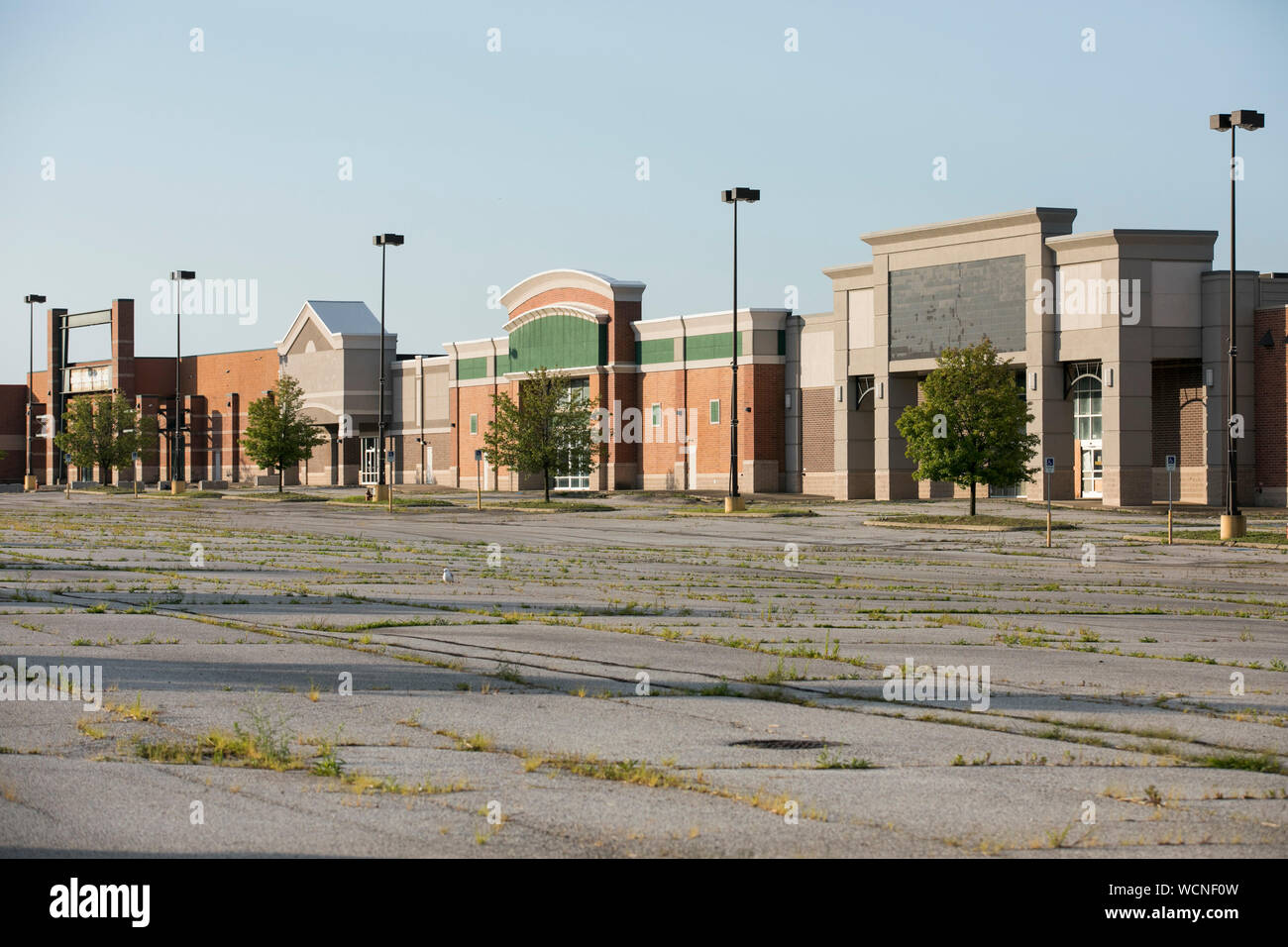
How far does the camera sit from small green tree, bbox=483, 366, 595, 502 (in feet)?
198

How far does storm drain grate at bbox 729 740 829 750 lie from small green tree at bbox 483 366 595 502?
50.3 m

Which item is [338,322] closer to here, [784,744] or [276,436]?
[276,436]

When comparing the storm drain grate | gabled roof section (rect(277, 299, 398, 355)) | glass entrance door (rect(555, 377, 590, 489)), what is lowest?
the storm drain grate

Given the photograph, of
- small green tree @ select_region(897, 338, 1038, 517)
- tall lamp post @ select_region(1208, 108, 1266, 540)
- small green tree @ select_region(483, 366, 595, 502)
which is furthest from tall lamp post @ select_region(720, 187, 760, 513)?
tall lamp post @ select_region(1208, 108, 1266, 540)

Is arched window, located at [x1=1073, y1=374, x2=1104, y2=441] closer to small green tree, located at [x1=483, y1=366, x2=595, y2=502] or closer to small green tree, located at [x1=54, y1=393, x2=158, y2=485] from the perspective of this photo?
small green tree, located at [x1=483, y1=366, x2=595, y2=502]

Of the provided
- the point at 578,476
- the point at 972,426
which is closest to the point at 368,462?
the point at 578,476

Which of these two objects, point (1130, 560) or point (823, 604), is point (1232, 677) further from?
point (1130, 560)

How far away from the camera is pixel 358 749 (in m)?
9.13

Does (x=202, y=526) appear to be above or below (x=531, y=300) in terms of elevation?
below

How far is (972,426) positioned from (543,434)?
2262 centimetres

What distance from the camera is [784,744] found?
31.3ft

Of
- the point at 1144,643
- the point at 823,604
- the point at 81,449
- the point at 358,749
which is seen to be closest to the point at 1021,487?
the point at 823,604
